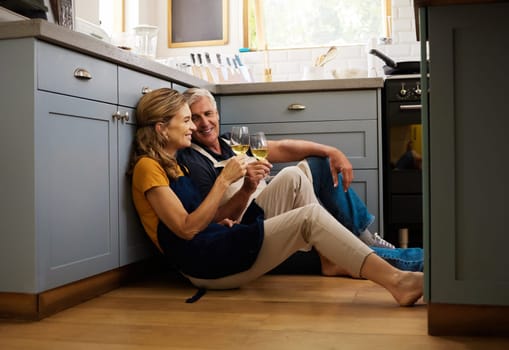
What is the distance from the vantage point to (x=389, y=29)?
A: 5.05 meters

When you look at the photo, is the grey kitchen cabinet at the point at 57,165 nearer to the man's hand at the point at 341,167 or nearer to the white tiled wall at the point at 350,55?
the man's hand at the point at 341,167

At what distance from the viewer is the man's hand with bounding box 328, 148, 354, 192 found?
3.40 m

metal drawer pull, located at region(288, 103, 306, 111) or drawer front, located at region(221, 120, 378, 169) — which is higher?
metal drawer pull, located at region(288, 103, 306, 111)

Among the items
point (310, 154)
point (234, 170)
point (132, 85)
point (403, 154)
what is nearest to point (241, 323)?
point (234, 170)

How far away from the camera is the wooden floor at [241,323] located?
207cm

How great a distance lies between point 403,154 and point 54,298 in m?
2.44

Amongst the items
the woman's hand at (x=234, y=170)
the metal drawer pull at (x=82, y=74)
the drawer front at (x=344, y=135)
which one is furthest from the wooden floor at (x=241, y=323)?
the drawer front at (x=344, y=135)

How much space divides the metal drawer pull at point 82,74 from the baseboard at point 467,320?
1.54 m

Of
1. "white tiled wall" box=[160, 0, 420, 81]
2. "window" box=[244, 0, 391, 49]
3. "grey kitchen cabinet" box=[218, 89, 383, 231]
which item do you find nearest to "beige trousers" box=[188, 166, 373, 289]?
"grey kitchen cabinet" box=[218, 89, 383, 231]

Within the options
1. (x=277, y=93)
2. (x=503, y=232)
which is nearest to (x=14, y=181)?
(x=503, y=232)

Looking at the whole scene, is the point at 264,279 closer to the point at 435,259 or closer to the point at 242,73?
the point at 435,259

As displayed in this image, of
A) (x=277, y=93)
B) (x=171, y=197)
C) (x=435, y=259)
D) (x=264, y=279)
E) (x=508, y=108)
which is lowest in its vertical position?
(x=264, y=279)

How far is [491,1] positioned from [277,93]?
214 centimetres

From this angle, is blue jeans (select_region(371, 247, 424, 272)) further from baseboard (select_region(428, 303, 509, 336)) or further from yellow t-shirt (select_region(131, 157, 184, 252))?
yellow t-shirt (select_region(131, 157, 184, 252))
